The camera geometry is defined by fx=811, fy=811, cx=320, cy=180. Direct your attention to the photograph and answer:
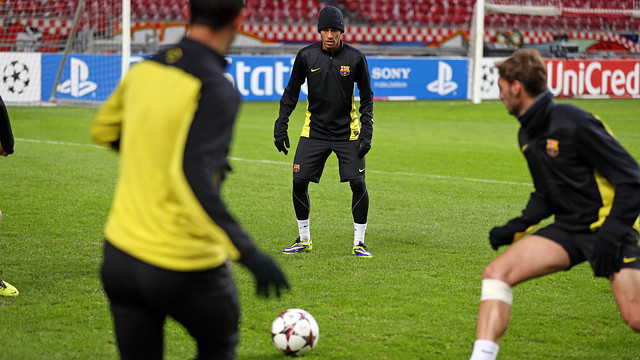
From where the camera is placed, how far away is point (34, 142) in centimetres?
1631

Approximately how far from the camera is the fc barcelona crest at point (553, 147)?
13.5ft

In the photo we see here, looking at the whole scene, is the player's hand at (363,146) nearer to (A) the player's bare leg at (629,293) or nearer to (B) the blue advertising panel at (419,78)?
(A) the player's bare leg at (629,293)

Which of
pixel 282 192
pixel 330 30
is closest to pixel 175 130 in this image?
pixel 330 30

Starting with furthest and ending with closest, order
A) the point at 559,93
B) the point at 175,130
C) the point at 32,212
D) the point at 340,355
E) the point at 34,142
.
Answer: the point at 559,93 → the point at 34,142 → the point at 32,212 → the point at 340,355 → the point at 175,130

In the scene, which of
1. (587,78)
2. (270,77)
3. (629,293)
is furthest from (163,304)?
(587,78)

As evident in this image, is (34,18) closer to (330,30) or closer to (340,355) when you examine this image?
(330,30)

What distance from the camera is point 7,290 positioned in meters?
6.12

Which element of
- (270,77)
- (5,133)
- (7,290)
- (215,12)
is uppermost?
(215,12)

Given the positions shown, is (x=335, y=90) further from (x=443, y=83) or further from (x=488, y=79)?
(x=488, y=79)

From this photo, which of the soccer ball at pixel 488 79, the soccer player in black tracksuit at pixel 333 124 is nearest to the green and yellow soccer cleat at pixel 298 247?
the soccer player in black tracksuit at pixel 333 124

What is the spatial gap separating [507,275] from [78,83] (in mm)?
20710

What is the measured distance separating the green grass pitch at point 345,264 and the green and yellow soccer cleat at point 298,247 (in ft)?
0.41

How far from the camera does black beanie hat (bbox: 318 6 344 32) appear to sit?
25.1 feet

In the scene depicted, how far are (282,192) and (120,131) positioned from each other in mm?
8420
